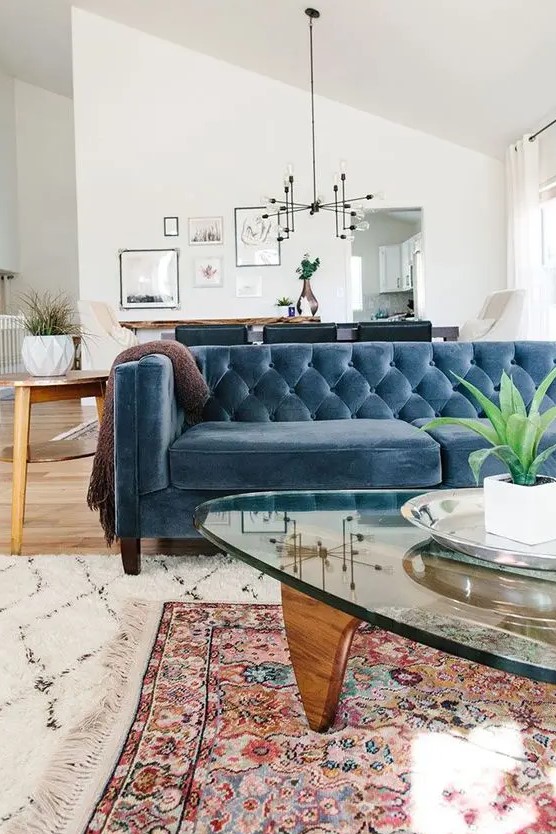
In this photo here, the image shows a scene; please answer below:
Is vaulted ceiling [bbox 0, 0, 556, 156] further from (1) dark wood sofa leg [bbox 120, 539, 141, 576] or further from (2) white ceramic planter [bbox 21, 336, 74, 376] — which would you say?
(1) dark wood sofa leg [bbox 120, 539, 141, 576]

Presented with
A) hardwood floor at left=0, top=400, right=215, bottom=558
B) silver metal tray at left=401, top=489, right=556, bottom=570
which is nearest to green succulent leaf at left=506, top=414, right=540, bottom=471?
silver metal tray at left=401, top=489, right=556, bottom=570

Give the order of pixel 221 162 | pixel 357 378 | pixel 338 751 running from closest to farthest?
pixel 338 751 → pixel 357 378 → pixel 221 162

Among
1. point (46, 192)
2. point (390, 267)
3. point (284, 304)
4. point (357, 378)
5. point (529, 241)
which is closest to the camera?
point (357, 378)

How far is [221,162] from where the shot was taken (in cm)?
746

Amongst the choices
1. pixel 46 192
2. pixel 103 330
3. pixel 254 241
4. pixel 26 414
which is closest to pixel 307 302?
pixel 254 241

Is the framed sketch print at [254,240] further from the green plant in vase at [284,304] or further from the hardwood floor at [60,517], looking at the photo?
the hardwood floor at [60,517]

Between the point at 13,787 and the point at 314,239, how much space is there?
6934mm

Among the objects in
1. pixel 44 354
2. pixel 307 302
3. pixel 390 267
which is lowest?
pixel 44 354

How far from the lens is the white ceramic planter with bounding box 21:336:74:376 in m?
2.57

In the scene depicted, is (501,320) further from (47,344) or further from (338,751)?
(338,751)

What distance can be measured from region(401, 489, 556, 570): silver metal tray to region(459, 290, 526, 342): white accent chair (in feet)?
12.8

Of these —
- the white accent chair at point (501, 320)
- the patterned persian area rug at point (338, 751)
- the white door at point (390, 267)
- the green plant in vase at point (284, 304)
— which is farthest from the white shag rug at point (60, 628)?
the white door at point (390, 267)

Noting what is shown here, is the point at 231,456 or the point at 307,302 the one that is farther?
the point at 307,302

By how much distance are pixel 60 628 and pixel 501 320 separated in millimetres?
4401
